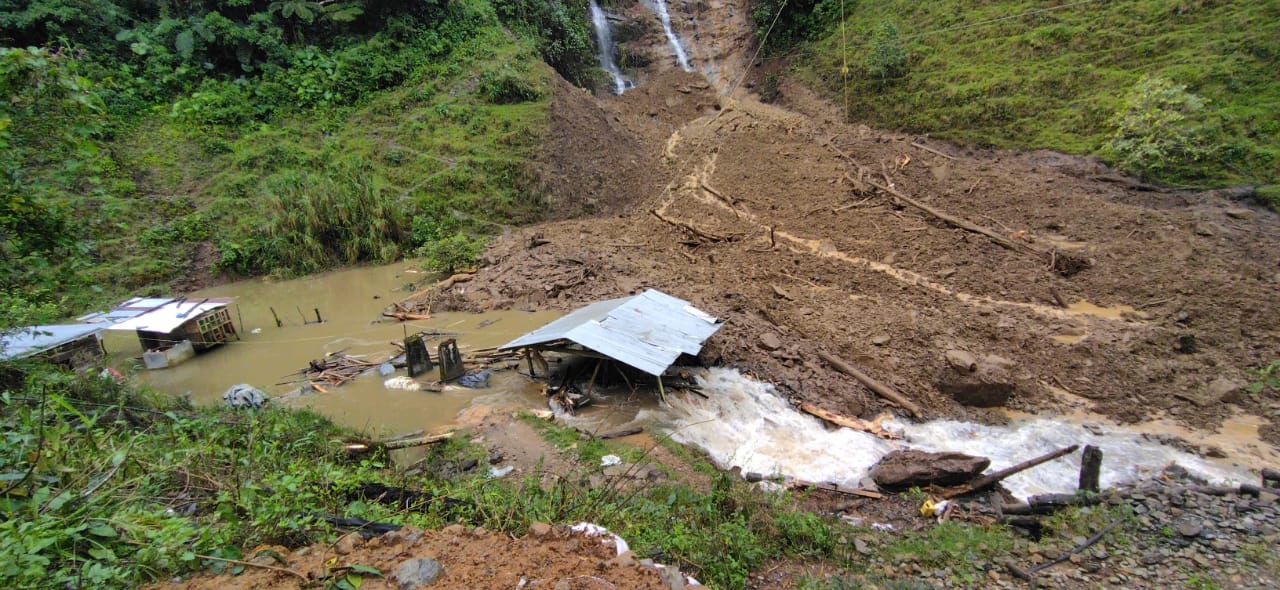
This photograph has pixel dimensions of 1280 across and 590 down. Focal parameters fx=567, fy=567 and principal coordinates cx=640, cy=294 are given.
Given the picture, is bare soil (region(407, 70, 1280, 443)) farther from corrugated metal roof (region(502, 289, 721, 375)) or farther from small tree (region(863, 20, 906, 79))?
small tree (region(863, 20, 906, 79))

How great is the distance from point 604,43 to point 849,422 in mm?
25664

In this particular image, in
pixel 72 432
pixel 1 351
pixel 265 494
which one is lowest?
pixel 265 494

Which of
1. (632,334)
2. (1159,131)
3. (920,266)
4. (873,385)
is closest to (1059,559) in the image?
(873,385)

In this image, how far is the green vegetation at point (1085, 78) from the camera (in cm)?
1337

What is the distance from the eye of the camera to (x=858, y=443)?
7.50 m

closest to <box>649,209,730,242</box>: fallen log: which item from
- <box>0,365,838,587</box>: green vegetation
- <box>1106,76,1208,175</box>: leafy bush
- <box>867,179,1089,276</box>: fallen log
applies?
<box>867,179,1089,276</box>: fallen log

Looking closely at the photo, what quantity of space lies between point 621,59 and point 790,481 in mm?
26220

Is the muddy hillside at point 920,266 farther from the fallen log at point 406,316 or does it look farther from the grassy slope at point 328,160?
the grassy slope at point 328,160

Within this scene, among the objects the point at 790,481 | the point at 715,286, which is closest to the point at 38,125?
the point at 790,481

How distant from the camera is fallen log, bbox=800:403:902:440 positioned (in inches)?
304

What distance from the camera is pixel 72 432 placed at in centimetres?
459

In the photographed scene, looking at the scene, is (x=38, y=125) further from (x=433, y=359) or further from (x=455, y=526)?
(x=433, y=359)

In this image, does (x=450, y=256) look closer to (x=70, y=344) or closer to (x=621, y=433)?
(x=70, y=344)

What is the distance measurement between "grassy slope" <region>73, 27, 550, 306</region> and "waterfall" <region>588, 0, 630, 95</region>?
7.16 metres
